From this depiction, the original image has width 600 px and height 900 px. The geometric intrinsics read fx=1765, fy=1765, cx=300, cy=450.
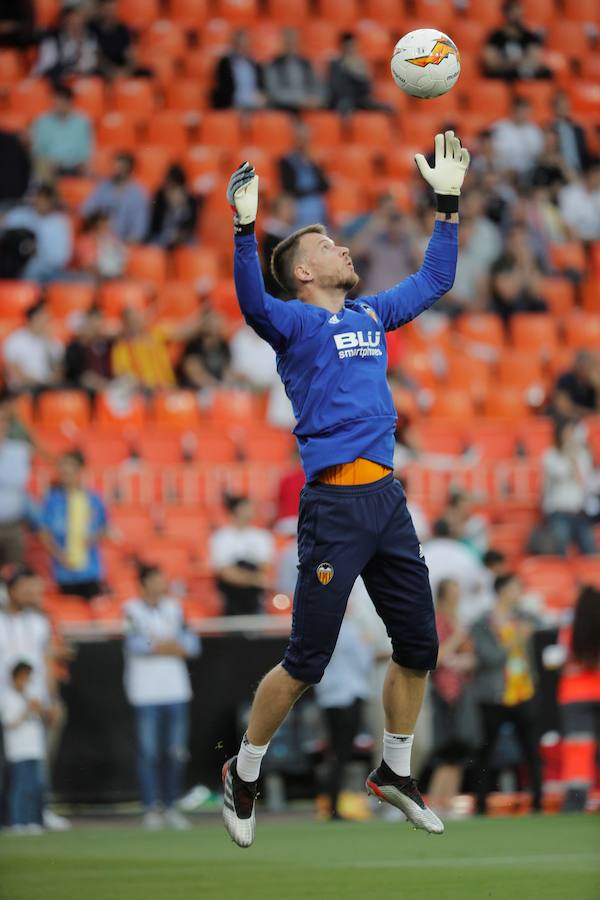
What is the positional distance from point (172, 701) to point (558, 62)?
12695 millimetres

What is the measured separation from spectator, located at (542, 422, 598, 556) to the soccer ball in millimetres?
7917

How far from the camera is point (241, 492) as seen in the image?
15.1 meters

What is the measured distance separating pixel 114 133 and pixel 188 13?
98.1 inches

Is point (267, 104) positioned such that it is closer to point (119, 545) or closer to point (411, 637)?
point (119, 545)

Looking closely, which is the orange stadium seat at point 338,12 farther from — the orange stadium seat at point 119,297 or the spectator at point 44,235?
the orange stadium seat at point 119,297

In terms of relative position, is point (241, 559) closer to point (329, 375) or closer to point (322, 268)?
point (322, 268)

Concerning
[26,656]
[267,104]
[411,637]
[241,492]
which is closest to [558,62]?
[267,104]

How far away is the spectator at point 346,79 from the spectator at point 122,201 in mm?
3512

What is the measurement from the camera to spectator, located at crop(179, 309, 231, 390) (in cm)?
1597

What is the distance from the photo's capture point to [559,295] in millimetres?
19125

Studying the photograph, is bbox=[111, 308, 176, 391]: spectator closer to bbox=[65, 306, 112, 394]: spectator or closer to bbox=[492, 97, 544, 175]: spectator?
bbox=[65, 306, 112, 394]: spectator

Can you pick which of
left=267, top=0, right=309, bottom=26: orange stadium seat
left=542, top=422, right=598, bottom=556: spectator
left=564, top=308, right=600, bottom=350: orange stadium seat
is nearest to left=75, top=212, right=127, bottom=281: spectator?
left=542, top=422, right=598, bottom=556: spectator

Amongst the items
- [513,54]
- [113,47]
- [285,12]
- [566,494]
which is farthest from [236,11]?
[566,494]

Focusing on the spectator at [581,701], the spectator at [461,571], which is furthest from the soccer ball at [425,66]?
Answer: the spectator at [461,571]
